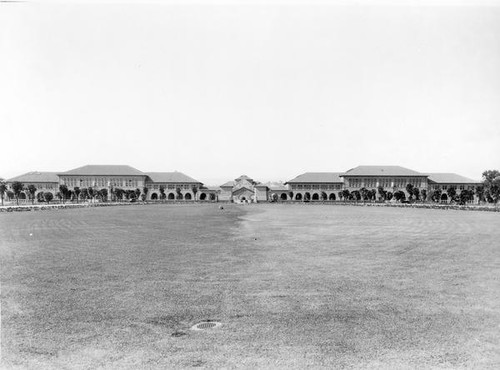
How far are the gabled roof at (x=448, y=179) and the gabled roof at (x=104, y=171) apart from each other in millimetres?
62848

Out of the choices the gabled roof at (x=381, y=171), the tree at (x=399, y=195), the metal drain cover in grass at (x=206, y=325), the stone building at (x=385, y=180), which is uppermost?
the gabled roof at (x=381, y=171)

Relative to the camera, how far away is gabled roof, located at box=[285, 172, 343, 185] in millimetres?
95625

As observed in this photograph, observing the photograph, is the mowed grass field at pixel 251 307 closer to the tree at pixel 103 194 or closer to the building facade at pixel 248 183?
the tree at pixel 103 194

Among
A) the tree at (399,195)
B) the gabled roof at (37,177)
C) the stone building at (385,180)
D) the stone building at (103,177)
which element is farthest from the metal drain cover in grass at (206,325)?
the gabled roof at (37,177)

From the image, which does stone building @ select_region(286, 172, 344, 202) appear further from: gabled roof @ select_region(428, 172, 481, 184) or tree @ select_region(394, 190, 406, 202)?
gabled roof @ select_region(428, 172, 481, 184)

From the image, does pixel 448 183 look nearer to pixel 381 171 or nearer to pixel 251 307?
pixel 381 171

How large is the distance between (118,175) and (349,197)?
48.8 m

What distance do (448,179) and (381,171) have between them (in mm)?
14982

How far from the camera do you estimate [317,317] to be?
6.77 meters

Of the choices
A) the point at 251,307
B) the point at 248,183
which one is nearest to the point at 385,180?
the point at 248,183

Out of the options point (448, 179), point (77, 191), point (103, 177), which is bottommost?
point (77, 191)

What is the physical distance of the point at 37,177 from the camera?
9406cm

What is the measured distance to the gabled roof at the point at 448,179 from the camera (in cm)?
9244

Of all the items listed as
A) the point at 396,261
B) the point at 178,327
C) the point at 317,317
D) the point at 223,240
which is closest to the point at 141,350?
the point at 178,327
